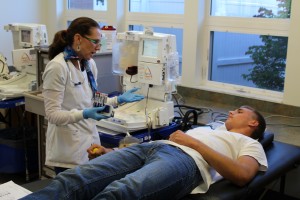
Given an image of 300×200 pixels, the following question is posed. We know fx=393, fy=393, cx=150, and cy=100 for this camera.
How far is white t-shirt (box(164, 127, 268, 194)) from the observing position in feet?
6.06

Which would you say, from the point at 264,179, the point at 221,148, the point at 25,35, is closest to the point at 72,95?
the point at 221,148

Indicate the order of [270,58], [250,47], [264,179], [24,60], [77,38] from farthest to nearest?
[24,60] → [250,47] → [270,58] → [77,38] → [264,179]

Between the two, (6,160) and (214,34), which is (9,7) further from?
(214,34)

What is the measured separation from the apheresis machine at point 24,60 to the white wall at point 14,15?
2.61ft

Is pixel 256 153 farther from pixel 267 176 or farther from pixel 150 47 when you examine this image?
pixel 150 47

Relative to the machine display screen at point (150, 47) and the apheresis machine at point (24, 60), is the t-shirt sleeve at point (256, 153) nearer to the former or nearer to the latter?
the machine display screen at point (150, 47)

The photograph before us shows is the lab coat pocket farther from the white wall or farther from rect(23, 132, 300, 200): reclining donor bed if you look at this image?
the white wall

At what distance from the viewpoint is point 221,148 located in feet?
6.54

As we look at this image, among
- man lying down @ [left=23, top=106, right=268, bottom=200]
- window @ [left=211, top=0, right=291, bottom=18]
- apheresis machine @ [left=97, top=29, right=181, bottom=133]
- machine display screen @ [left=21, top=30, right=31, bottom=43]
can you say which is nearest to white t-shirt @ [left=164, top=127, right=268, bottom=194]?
man lying down @ [left=23, top=106, right=268, bottom=200]

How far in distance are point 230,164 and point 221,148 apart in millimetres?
211

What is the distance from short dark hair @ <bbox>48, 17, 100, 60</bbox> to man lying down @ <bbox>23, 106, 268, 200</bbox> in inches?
23.1

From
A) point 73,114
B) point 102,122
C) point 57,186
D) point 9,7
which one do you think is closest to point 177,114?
point 102,122

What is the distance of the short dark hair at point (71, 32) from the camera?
2.13m

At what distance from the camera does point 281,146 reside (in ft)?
7.44
